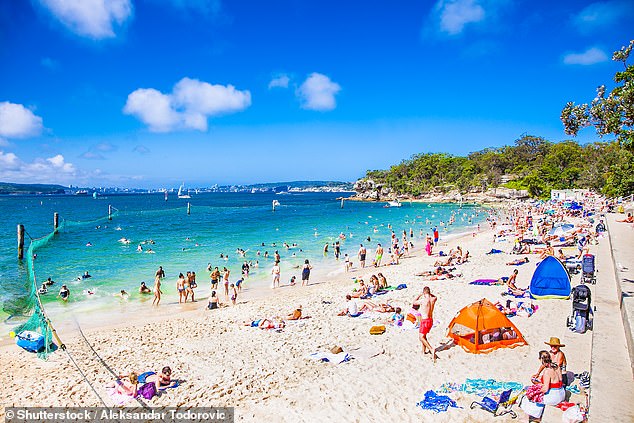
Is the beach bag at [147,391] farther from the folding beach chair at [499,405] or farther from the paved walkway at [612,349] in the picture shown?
the paved walkway at [612,349]

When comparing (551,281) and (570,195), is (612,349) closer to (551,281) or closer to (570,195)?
(551,281)

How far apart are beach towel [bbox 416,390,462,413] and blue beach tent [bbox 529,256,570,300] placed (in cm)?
770

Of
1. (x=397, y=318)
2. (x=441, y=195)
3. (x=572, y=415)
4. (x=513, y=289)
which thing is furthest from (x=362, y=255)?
(x=441, y=195)

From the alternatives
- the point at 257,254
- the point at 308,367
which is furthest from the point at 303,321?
the point at 257,254

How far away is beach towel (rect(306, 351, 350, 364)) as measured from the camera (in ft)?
28.9

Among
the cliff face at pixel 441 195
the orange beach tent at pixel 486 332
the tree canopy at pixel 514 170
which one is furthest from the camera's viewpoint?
→ the cliff face at pixel 441 195

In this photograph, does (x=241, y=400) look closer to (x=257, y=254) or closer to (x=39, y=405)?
(x=39, y=405)

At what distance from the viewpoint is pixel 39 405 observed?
24.7 feet

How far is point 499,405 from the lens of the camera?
645 centimetres

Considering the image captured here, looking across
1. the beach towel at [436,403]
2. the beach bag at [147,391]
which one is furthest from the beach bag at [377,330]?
the beach bag at [147,391]

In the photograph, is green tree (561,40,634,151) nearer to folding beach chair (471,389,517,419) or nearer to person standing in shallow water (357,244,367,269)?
folding beach chair (471,389,517,419)

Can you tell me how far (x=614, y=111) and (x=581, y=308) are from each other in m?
4.87

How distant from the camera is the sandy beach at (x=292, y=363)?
7.04 meters

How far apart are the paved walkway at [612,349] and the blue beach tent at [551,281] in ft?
2.92
